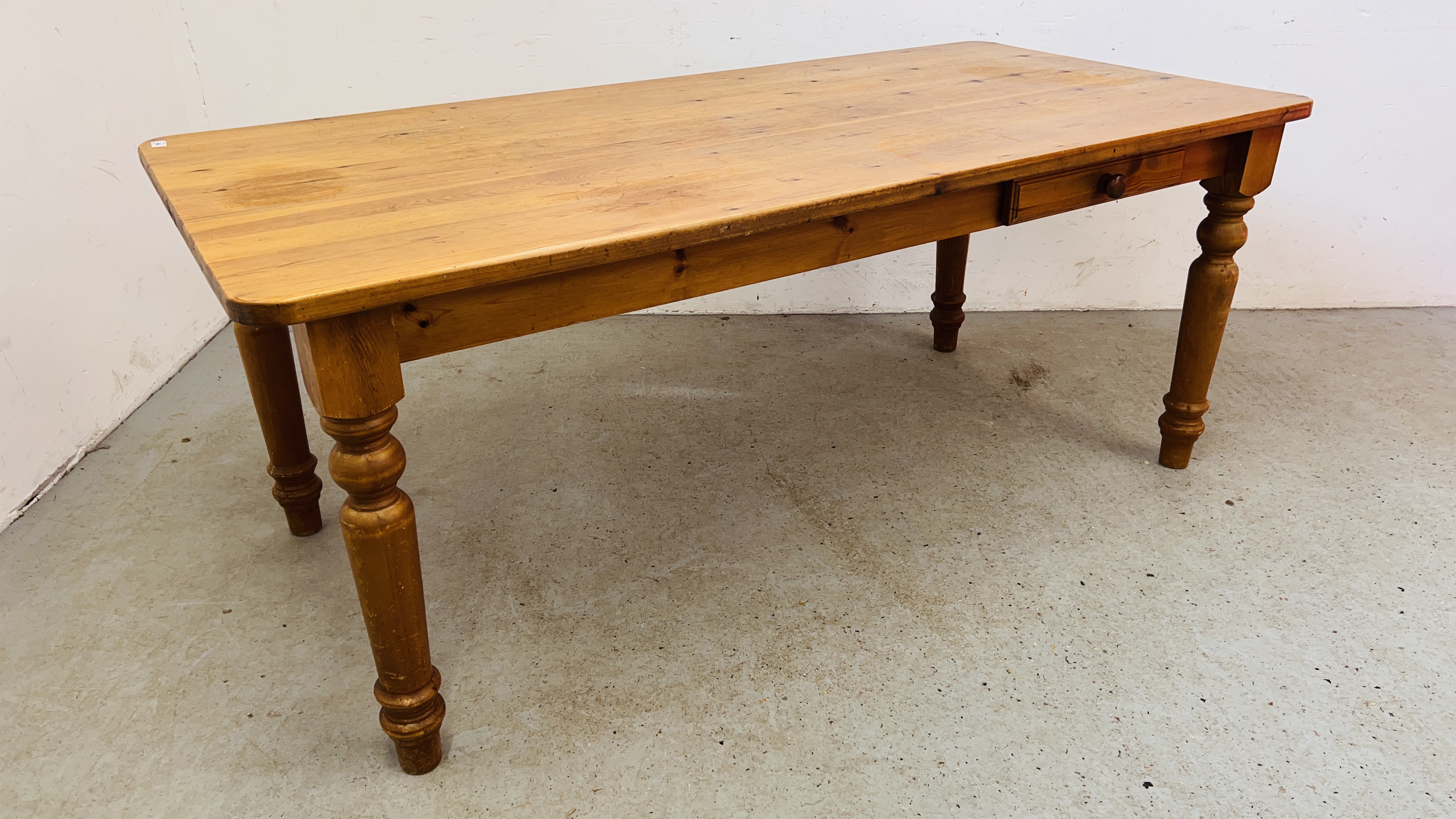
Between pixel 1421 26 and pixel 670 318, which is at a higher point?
pixel 1421 26

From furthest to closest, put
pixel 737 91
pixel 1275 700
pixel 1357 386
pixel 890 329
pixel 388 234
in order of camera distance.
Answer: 1. pixel 890 329
2. pixel 1357 386
3. pixel 737 91
4. pixel 1275 700
5. pixel 388 234

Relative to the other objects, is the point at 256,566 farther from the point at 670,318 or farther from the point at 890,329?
the point at 890,329

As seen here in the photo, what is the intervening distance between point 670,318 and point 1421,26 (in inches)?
89.6

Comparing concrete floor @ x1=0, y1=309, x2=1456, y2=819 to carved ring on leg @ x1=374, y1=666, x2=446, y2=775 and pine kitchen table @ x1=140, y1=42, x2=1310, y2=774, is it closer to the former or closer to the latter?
carved ring on leg @ x1=374, y1=666, x2=446, y2=775

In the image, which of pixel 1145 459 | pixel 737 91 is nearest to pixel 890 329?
pixel 1145 459

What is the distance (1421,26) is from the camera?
276 centimetres

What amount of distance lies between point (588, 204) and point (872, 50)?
1.80 meters

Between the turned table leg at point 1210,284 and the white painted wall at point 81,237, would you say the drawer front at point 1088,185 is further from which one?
the white painted wall at point 81,237

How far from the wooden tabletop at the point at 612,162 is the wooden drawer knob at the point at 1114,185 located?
2.1 inches

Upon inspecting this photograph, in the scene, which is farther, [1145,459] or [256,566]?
[1145,459]

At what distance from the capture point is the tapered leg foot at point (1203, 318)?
6.47 feet

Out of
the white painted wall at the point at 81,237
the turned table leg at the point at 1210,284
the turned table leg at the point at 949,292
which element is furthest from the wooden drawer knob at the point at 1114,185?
the white painted wall at the point at 81,237

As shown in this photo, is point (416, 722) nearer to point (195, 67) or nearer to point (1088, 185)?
point (1088, 185)

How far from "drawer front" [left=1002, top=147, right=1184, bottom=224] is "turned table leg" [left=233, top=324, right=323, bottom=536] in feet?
4.14
